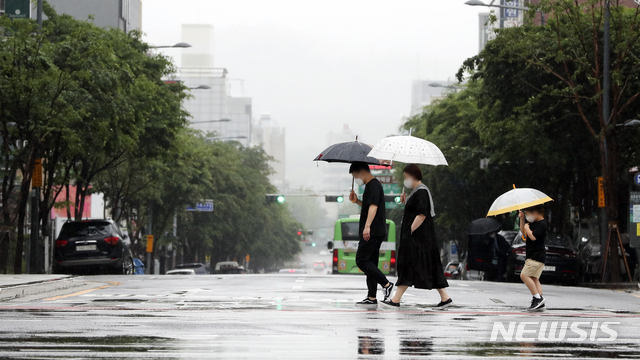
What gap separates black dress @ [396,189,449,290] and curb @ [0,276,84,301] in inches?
A: 218

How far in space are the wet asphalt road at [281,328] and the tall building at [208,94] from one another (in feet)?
425

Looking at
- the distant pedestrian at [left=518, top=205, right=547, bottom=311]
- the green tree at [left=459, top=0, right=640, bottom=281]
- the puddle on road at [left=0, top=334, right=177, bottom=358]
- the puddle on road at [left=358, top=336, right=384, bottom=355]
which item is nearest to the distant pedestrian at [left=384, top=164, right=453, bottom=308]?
the distant pedestrian at [left=518, top=205, right=547, bottom=311]

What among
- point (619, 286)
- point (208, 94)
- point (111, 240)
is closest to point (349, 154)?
point (619, 286)

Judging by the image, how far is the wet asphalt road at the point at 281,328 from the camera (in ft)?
21.6

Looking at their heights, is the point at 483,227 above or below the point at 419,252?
below

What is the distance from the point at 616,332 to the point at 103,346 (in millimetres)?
4452

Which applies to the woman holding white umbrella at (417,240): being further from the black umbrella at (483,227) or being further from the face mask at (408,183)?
the black umbrella at (483,227)

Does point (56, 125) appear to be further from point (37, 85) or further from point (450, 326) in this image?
point (450, 326)

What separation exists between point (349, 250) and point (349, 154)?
93.4 feet

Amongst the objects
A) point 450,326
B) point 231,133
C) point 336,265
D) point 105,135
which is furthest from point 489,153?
point 231,133

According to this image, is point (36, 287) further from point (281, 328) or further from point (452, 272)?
point (452, 272)

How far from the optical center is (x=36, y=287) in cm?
1481

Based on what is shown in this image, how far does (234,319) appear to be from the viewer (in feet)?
30.1

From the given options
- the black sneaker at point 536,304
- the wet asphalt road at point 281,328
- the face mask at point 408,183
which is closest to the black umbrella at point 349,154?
the face mask at point 408,183
